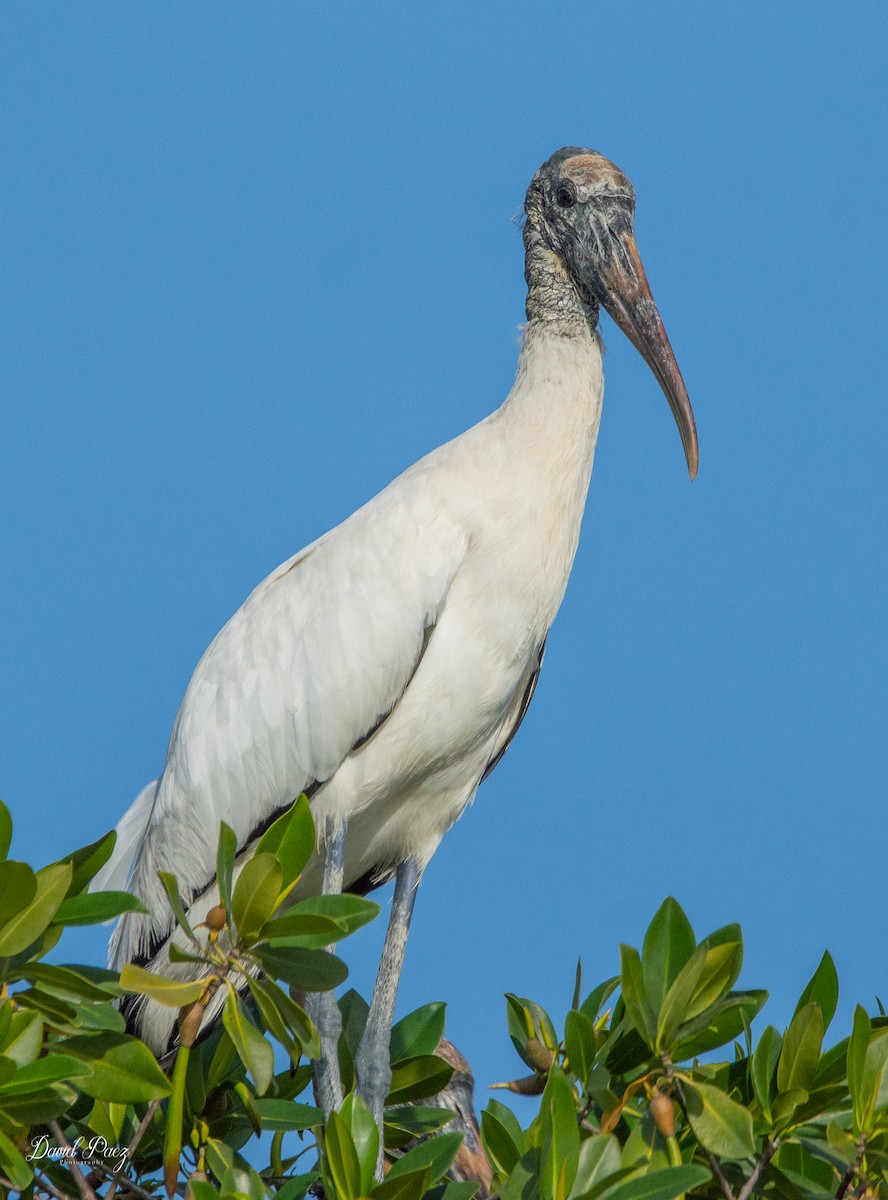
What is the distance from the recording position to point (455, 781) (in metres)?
5.05

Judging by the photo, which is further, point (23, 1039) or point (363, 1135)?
point (363, 1135)

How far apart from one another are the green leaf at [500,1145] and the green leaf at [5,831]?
110cm

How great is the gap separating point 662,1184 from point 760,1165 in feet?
1.45

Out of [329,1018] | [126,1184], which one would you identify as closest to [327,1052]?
[329,1018]

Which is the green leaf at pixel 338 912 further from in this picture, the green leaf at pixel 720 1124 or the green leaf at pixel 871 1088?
the green leaf at pixel 871 1088

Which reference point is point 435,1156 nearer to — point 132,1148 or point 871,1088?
point 132,1148

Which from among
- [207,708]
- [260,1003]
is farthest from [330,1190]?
[207,708]

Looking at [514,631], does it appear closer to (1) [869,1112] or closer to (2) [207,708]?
(2) [207,708]

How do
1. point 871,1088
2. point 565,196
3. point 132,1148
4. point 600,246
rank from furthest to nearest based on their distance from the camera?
point 565,196
point 600,246
point 132,1148
point 871,1088

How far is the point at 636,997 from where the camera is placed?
3.19 metres

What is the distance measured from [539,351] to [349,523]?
77cm

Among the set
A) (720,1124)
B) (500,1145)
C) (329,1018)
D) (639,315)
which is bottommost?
(720,1124)

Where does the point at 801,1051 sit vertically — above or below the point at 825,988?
below

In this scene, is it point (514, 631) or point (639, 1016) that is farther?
point (514, 631)
